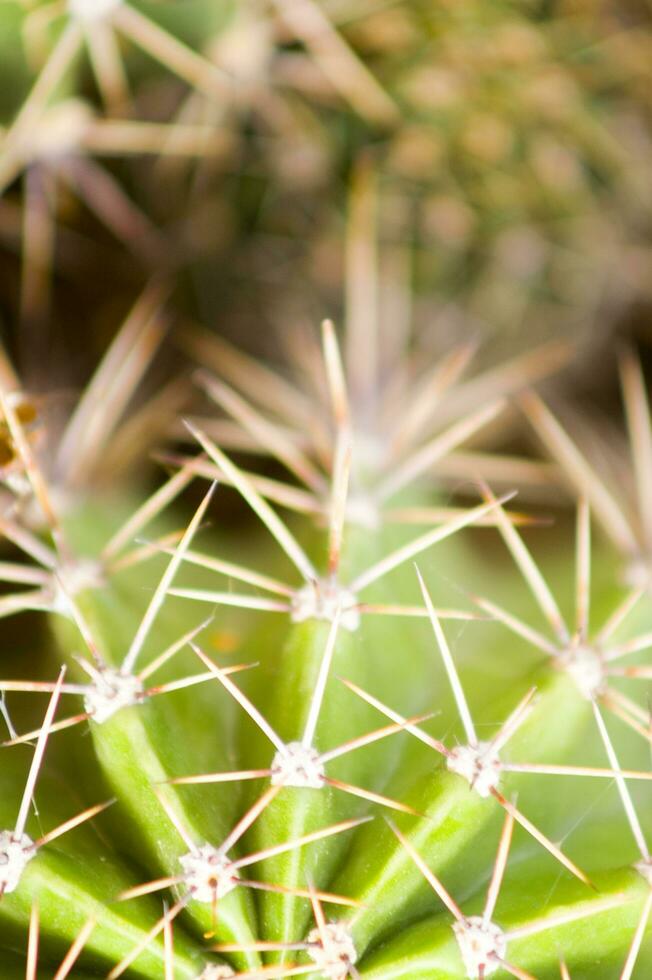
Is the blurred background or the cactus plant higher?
the blurred background

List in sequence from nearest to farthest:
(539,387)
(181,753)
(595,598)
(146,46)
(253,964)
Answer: (253,964), (181,753), (595,598), (146,46), (539,387)

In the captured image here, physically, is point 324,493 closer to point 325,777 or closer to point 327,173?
point 325,777

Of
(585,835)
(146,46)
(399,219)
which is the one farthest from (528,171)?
(585,835)

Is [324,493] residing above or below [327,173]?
below

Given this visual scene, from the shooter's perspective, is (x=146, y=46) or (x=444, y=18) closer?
(x=146, y=46)

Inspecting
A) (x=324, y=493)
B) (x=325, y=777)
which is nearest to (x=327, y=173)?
(x=324, y=493)

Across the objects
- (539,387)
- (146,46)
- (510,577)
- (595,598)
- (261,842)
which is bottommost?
(261,842)

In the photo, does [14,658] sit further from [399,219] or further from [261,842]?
[399,219]

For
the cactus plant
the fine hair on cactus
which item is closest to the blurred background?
the fine hair on cactus

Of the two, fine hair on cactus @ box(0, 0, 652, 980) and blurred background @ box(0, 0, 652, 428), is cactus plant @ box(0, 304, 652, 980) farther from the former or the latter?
blurred background @ box(0, 0, 652, 428)
